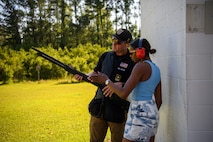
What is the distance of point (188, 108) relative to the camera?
6.19ft

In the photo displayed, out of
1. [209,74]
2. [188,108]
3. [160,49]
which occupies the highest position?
[160,49]

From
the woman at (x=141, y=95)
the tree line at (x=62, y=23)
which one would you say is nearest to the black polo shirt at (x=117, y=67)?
the woman at (x=141, y=95)

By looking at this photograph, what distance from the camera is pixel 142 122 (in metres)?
1.87

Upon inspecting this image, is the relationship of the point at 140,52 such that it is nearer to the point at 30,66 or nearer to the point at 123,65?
the point at 123,65

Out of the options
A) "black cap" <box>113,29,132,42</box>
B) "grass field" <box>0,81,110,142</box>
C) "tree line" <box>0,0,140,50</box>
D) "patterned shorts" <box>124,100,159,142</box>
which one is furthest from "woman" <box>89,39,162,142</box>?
"tree line" <box>0,0,140,50</box>

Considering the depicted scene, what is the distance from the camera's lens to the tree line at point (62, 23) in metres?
23.2

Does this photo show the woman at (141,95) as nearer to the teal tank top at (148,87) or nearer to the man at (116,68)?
the teal tank top at (148,87)

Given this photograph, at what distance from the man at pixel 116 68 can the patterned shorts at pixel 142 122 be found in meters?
0.54

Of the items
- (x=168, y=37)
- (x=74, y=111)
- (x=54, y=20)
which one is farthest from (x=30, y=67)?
(x=168, y=37)

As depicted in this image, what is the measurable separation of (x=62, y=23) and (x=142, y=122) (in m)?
25.9

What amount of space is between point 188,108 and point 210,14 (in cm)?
65

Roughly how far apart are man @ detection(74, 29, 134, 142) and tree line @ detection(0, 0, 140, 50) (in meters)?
21.3

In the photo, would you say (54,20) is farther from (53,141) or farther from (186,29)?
(186,29)

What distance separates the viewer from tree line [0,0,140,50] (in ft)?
76.2
